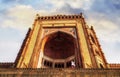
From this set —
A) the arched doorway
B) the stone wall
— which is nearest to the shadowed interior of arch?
the arched doorway

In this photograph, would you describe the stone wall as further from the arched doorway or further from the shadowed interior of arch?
the shadowed interior of arch

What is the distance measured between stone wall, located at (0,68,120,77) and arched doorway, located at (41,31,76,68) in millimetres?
9405

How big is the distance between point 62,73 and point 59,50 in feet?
40.0

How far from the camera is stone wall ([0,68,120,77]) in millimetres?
14289

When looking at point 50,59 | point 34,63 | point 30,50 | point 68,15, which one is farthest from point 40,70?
point 68,15

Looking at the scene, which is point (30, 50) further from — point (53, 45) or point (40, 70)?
point (40, 70)

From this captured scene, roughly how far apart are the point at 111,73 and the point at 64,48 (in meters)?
12.2

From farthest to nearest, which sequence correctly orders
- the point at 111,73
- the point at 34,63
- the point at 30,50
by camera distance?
the point at 30,50, the point at 34,63, the point at 111,73

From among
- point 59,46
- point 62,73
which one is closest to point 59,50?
point 59,46

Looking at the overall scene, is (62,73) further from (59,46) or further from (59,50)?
(59,46)

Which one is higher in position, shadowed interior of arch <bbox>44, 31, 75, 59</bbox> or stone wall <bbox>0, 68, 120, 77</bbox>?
shadowed interior of arch <bbox>44, 31, 75, 59</bbox>

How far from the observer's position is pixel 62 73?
47.0 ft

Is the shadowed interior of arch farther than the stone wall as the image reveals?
Yes

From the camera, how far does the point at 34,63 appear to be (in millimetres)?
20641
